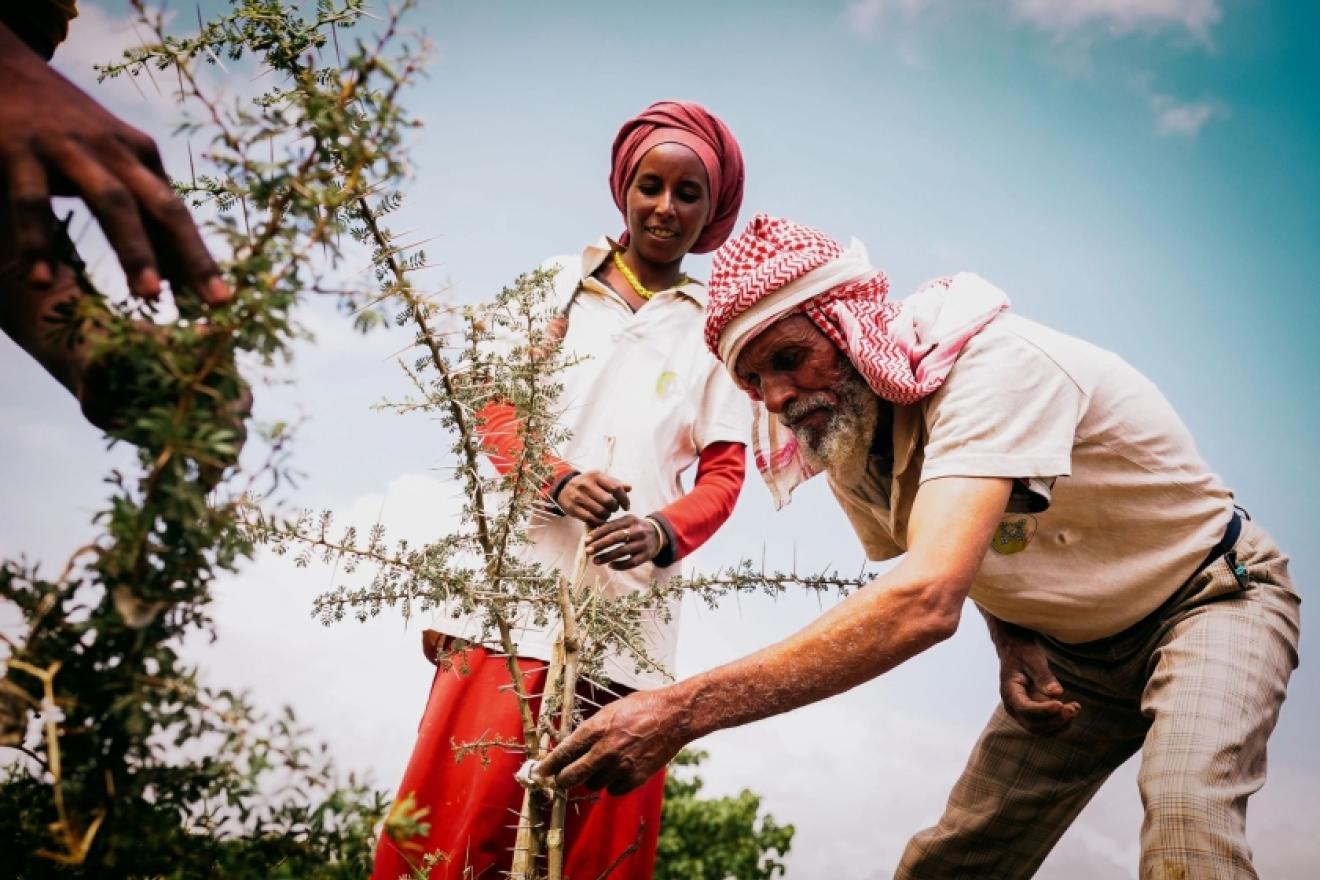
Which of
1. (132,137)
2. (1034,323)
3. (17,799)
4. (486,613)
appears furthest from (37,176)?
(1034,323)

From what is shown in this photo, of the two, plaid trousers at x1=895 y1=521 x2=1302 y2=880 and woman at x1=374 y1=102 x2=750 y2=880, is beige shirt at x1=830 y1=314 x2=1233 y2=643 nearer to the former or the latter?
plaid trousers at x1=895 y1=521 x2=1302 y2=880

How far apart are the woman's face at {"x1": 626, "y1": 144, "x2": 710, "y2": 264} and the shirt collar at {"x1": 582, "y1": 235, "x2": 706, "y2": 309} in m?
0.14

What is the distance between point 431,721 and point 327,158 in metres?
2.35

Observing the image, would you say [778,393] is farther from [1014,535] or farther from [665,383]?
[1014,535]

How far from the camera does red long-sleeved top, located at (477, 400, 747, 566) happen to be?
10.2 feet

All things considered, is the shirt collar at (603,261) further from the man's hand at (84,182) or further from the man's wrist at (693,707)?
the man's hand at (84,182)

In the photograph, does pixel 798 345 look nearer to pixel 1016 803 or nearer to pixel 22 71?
pixel 1016 803

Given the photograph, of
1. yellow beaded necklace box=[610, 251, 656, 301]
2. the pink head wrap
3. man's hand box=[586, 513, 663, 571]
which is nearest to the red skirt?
man's hand box=[586, 513, 663, 571]

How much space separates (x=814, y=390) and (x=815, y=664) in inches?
45.0

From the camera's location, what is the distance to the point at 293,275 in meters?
1.63

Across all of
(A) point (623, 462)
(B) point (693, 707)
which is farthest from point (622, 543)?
(B) point (693, 707)

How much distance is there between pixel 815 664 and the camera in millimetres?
2779

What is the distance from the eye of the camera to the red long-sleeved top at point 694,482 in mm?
3116

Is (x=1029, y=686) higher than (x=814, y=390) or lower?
lower
